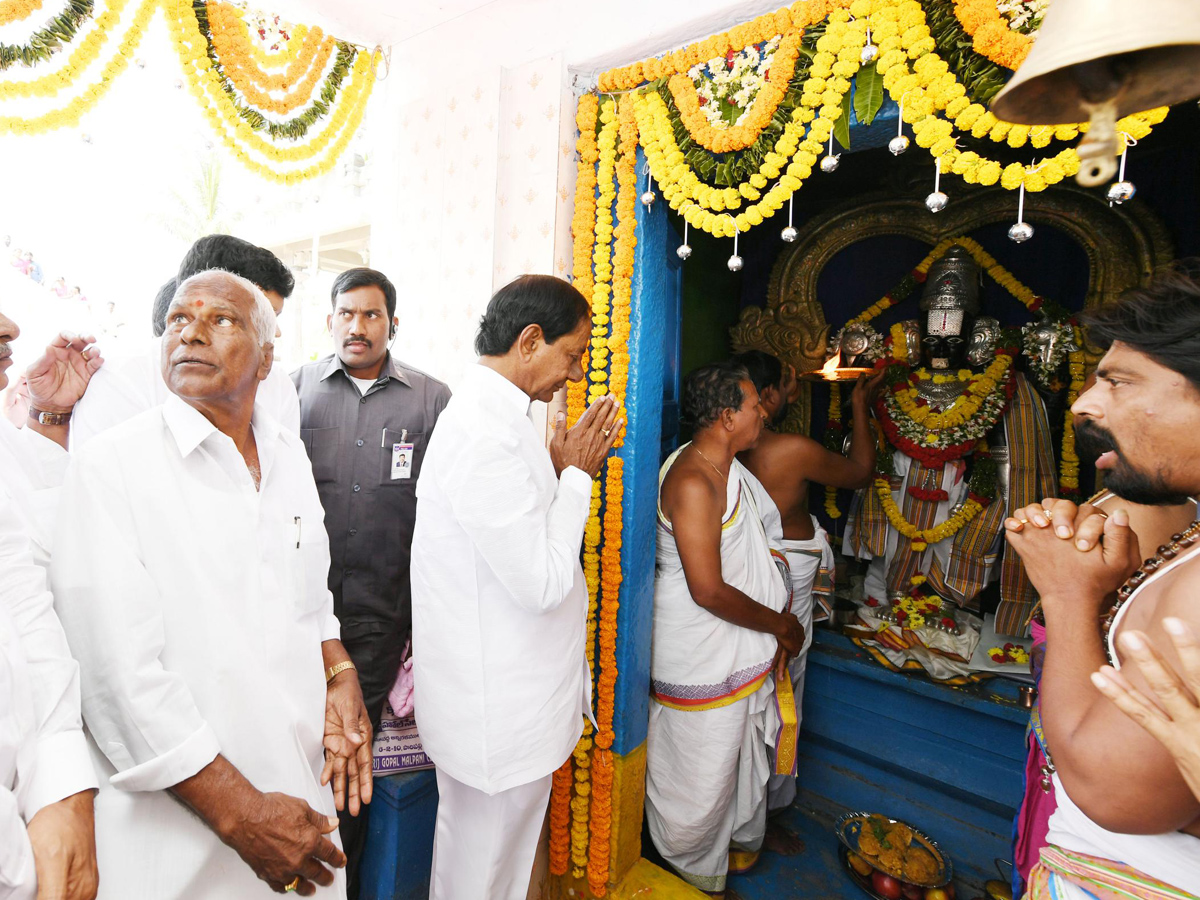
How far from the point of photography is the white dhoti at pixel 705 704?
2.89 meters

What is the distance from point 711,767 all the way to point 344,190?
8.05 meters

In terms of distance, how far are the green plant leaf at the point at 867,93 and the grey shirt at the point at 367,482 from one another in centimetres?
203

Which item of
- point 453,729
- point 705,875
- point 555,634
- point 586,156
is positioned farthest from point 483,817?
point 586,156

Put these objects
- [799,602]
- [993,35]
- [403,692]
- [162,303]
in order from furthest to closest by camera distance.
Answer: [799,602] < [403,692] < [162,303] < [993,35]

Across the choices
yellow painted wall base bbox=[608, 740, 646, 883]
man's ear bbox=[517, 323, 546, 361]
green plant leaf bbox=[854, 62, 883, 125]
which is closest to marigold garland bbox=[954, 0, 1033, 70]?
green plant leaf bbox=[854, 62, 883, 125]

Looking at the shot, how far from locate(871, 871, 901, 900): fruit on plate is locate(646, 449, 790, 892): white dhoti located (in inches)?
23.6

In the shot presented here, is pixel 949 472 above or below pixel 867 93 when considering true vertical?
below

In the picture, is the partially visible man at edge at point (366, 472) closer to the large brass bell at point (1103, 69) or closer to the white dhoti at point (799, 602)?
the white dhoti at point (799, 602)

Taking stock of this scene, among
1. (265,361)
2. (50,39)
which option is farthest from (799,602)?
(50,39)

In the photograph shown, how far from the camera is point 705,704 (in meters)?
2.92

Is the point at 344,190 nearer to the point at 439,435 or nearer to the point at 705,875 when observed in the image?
the point at 439,435

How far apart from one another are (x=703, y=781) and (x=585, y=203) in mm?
2587

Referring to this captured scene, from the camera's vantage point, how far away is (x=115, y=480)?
1377 mm

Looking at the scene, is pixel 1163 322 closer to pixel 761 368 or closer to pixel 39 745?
pixel 761 368
